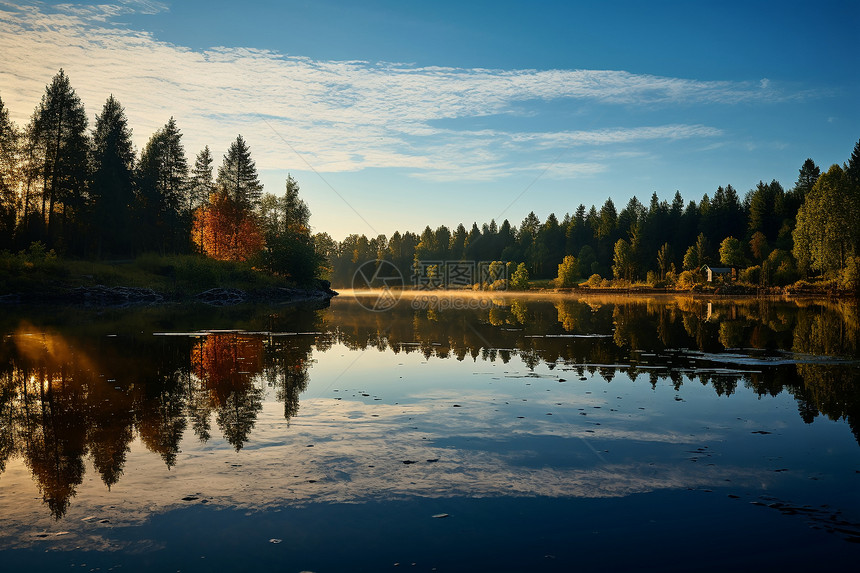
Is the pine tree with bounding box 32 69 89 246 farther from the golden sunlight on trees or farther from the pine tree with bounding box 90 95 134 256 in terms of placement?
the golden sunlight on trees

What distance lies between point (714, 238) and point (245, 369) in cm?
15542

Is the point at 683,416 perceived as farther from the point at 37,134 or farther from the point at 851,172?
the point at 851,172

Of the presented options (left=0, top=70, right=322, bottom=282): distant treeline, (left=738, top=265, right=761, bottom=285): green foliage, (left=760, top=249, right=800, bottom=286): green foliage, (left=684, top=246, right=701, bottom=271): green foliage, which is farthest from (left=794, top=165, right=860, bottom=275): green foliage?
(left=0, top=70, right=322, bottom=282): distant treeline

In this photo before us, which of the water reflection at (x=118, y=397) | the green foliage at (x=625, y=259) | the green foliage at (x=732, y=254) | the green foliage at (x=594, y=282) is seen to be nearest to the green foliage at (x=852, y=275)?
the green foliage at (x=732, y=254)

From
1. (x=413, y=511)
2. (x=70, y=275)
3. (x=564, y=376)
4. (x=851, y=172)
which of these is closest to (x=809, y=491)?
(x=413, y=511)

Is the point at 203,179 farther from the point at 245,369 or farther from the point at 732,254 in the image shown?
the point at 732,254

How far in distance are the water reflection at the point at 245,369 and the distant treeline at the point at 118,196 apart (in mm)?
43042

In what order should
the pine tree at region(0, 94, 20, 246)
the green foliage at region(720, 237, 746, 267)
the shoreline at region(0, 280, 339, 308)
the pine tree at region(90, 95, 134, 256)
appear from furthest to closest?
the green foliage at region(720, 237, 746, 267) < the pine tree at region(90, 95, 134, 256) < the pine tree at region(0, 94, 20, 246) < the shoreline at region(0, 280, 339, 308)

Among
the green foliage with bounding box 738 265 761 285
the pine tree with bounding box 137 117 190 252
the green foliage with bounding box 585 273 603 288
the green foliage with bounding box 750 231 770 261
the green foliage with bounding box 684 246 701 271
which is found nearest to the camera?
the pine tree with bounding box 137 117 190 252

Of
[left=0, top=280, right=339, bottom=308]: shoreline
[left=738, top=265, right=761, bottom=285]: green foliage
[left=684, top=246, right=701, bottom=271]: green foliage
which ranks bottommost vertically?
[left=0, top=280, right=339, bottom=308]: shoreline

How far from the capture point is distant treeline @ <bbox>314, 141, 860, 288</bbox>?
80.4m

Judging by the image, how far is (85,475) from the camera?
24.9 feet

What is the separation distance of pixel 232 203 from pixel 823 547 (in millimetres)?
86324

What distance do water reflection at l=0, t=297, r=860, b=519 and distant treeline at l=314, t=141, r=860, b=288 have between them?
6115 cm
